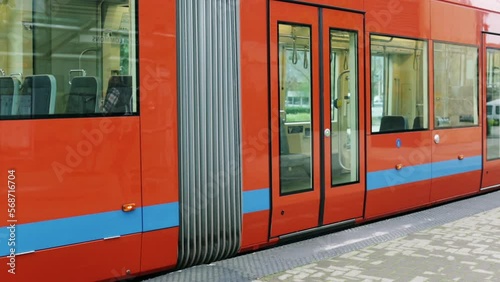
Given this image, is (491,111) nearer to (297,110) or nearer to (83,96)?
(297,110)

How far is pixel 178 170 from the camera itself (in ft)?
15.3

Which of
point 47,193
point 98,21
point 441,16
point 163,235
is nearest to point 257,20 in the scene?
point 98,21

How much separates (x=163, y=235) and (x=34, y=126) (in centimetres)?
136

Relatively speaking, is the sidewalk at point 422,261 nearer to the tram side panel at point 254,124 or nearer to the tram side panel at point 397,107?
the tram side panel at point 254,124

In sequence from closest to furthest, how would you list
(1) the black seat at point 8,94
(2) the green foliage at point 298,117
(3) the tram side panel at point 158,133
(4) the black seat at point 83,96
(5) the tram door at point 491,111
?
(1) the black seat at point 8,94, (4) the black seat at point 83,96, (3) the tram side panel at point 158,133, (2) the green foliage at point 298,117, (5) the tram door at point 491,111

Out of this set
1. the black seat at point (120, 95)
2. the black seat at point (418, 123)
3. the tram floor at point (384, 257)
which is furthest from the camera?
the black seat at point (418, 123)

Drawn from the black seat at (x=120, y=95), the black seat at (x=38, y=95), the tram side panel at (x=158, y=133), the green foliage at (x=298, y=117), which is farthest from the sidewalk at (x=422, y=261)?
the black seat at (x=38, y=95)

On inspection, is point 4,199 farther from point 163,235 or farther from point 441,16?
point 441,16

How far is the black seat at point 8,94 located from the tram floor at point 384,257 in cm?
184

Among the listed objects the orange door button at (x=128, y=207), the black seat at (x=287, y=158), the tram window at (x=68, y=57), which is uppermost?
the tram window at (x=68, y=57)

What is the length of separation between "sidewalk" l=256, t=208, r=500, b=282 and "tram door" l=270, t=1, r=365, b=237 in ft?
2.01

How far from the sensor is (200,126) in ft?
15.8

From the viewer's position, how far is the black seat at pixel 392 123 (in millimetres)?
6859

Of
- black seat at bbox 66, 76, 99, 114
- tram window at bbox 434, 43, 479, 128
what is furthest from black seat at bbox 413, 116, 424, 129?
black seat at bbox 66, 76, 99, 114
